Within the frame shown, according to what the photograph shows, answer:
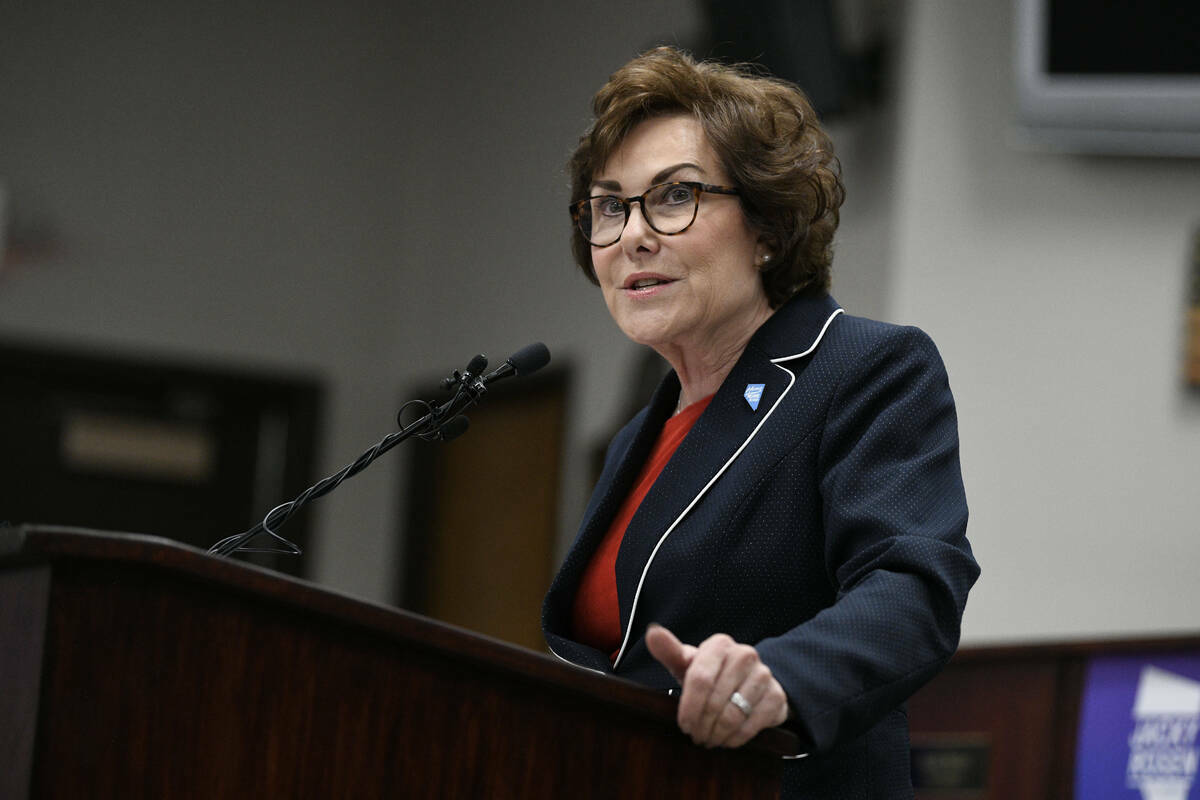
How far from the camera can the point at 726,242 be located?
1.48 m

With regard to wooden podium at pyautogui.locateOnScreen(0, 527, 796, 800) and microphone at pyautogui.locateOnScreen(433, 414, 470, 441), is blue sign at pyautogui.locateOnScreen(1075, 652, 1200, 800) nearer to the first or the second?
microphone at pyautogui.locateOnScreen(433, 414, 470, 441)

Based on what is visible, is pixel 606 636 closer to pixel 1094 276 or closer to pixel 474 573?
pixel 1094 276

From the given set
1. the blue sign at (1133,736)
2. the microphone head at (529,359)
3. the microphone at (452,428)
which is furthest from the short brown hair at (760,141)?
the blue sign at (1133,736)

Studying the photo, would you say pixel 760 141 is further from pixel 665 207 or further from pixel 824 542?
pixel 824 542

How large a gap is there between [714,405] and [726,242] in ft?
0.63

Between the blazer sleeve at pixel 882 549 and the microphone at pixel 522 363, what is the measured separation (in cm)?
36

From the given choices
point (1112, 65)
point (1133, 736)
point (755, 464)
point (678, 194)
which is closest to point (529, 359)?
point (678, 194)

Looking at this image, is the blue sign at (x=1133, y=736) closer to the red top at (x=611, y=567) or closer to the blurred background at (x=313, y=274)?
the red top at (x=611, y=567)

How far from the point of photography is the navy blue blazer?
1.09 meters

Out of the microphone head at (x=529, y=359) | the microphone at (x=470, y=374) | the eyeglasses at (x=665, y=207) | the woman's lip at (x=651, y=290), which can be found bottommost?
the microphone at (x=470, y=374)

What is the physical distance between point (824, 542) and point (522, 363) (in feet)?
1.38

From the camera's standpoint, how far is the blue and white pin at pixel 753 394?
1363 millimetres

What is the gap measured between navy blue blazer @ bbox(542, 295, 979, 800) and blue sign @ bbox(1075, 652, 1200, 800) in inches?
57.2

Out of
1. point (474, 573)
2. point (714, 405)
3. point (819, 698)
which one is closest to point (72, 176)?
point (474, 573)
